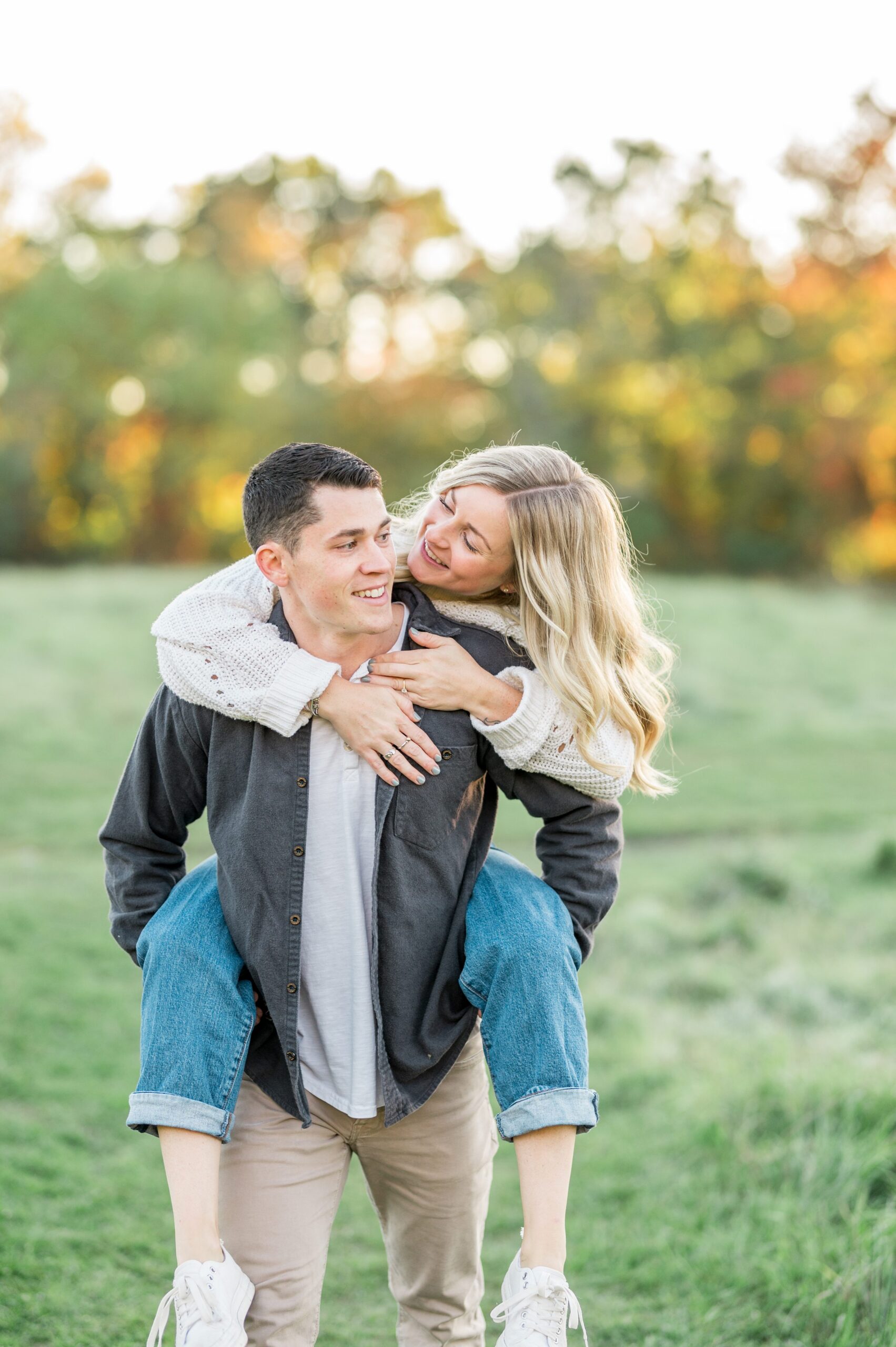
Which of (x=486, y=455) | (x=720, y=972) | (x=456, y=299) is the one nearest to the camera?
(x=486, y=455)

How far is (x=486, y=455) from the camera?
2.94 m

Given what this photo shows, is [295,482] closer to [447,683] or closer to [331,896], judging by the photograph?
[447,683]

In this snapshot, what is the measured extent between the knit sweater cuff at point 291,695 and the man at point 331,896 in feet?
0.21

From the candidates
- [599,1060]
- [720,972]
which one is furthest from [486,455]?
A: [720,972]

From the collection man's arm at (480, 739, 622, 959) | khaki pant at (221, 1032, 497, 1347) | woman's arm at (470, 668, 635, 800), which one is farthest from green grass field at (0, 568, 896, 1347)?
woman's arm at (470, 668, 635, 800)

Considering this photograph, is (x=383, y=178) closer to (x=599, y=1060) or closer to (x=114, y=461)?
(x=114, y=461)

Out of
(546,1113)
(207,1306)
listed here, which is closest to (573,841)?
(546,1113)

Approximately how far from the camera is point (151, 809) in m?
2.68

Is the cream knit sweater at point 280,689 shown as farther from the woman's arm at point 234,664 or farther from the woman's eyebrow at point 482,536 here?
the woman's eyebrow at point 482,536

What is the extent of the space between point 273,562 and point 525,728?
1.94 ft

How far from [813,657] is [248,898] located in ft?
47.6

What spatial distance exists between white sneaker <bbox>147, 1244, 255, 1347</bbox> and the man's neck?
1124mm

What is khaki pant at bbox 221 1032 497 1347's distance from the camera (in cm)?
246

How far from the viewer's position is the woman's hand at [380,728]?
8.34ft
